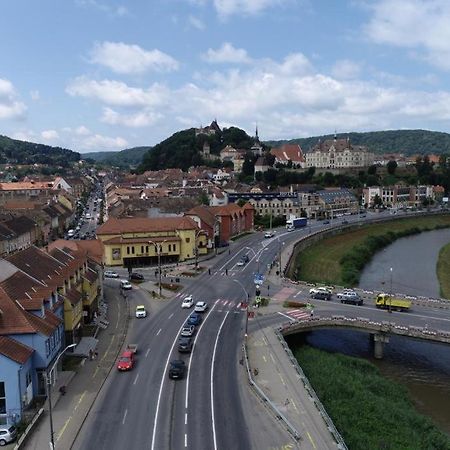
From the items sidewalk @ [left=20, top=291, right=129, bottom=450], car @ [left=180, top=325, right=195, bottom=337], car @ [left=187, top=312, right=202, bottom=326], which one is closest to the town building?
car @ [left=187, top=312, right=202, bottom=326]

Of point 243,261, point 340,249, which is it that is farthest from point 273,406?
point 340,249

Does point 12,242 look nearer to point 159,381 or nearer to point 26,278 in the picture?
point 26,278

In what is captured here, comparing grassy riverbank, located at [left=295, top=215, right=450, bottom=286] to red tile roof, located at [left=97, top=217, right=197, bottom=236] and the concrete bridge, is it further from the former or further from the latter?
the concrete bridge

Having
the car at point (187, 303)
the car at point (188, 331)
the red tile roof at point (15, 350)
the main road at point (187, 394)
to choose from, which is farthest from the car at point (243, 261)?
the red tile roof at point (15, 350)

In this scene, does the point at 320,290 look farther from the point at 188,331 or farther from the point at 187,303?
the point at 188,331

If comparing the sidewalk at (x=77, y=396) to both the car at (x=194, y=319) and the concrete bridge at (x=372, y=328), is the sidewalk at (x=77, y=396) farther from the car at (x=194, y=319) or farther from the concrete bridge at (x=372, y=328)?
the concrete bridge at (x=372, y=328)

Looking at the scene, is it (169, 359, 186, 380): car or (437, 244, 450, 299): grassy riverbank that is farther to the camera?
(437, 244, 450, 299): grassy riverbank
